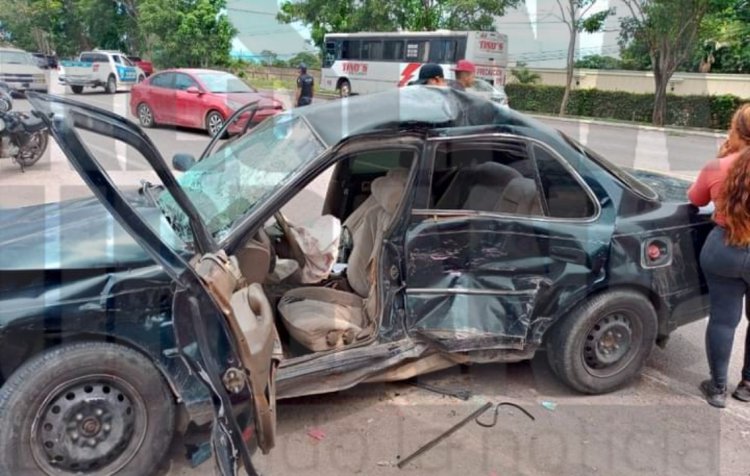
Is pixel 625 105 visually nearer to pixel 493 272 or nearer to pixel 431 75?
pixel 431 75

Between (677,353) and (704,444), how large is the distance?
115 cm

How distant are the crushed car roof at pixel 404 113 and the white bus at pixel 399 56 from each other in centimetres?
1875

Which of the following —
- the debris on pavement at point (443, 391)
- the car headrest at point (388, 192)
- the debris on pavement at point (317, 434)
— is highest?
the car headrest at point (388, 192)

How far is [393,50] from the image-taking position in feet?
87.5

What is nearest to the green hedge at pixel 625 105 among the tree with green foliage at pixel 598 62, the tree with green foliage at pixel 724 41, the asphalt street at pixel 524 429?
the tree with green foliage at pixel 724 41

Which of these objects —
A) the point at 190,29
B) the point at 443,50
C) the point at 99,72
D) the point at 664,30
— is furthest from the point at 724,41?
the point at 99,72

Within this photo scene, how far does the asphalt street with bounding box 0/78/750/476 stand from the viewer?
301 cm

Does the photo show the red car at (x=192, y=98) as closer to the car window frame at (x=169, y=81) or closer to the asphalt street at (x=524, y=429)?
the car window frame at (x=169, y=81)

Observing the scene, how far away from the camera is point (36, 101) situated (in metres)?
2.10

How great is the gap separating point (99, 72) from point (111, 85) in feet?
2.26

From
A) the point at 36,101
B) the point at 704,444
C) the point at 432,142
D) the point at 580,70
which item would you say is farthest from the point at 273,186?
the point at 580,70

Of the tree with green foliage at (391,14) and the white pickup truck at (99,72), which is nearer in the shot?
the white pickup truck at (99,72)

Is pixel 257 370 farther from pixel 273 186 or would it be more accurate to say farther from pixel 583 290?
pixel 583 290

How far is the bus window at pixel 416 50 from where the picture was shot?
2542cm
